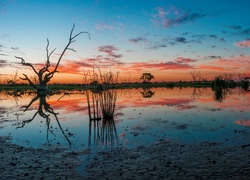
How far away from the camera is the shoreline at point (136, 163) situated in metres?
7.05

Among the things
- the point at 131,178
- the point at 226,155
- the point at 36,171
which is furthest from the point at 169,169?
the point at 36,171

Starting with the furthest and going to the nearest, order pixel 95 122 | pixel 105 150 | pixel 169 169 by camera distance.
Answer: pixel 95 122 < pixel 105 150 < pixel 169 169

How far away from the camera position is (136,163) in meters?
8.12

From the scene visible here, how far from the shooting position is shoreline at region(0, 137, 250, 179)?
23.1 feet

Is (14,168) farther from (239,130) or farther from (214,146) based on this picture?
(239,130)

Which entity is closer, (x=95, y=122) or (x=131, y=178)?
(x=131, y=178)

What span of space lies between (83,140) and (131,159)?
3995 millimetres

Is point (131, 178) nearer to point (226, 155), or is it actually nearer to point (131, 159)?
point (131, 159)

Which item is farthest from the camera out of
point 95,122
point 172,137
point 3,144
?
point 95,122

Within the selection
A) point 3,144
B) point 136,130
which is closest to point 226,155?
point 136,130

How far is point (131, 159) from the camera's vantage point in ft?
28.2

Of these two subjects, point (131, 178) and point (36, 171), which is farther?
point (36, 171)

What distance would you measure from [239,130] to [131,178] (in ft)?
28.8

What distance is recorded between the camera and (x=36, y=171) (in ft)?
24.7
